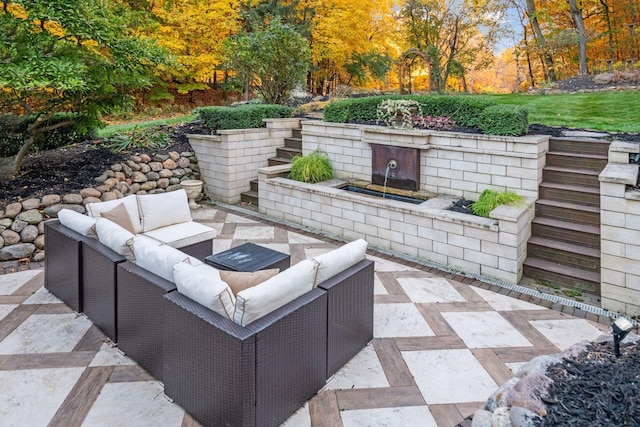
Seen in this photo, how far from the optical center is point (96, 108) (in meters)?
6.34

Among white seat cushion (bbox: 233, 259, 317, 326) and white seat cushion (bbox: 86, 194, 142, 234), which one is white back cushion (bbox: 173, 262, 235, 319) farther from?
white seat cushion (bbox: 86, 194, 142, 234)

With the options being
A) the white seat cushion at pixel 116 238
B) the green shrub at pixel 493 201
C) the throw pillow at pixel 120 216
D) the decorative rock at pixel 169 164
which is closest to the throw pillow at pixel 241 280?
the white seat cushion at pixel 116 238

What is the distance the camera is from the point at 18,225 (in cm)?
520

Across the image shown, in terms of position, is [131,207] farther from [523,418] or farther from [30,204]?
[523,418]

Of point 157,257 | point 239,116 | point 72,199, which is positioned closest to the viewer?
point 157,257

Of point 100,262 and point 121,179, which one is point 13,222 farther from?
point 100,262

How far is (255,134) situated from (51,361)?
216 inches

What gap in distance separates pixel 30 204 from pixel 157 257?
3603 millimetres

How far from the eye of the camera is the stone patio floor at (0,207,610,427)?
8.48 ft

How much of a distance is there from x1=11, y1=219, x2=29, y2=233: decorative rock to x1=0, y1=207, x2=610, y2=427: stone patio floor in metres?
0.71

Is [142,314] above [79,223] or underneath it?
underneath

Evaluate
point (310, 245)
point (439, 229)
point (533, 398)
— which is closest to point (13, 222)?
point (310, 245)

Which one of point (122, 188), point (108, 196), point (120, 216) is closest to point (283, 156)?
point (122, 188)

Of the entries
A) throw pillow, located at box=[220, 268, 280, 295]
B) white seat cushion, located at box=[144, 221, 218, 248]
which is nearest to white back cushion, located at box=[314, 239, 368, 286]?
throw pillow, located at box=[220, 268, 280, 295]
